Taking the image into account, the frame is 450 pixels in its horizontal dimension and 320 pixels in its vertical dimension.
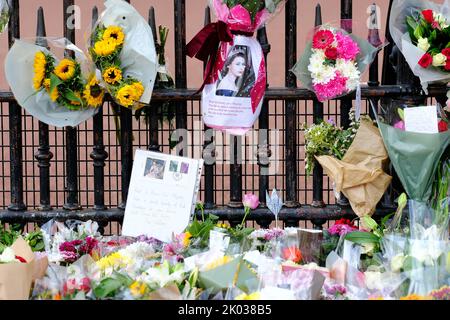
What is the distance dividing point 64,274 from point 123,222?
0.95 metres

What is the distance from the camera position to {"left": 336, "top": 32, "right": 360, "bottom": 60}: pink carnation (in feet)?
11.0

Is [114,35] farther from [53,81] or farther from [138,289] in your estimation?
[138,289]

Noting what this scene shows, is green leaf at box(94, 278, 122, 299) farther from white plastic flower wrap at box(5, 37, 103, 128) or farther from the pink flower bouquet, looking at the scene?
the pink flower bouquet

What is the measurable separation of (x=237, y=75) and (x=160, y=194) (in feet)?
1.89

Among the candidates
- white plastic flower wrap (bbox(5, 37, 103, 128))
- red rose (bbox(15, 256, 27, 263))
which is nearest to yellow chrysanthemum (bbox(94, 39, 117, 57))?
white plastic flower wrap (bbox(5, 37, 103, 128))

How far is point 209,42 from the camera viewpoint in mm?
3367

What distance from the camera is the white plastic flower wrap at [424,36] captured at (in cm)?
323

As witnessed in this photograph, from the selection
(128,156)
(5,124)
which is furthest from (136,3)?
(128,156)

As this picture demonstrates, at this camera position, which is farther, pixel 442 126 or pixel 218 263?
pixel 442 126

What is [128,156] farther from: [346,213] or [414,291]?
[414,291]

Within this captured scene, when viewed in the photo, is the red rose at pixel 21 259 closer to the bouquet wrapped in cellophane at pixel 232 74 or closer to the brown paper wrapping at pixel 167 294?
the brown paper wrapping at pixel 167 294

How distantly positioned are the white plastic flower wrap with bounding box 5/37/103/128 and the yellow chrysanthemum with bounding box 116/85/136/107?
0.13 metres

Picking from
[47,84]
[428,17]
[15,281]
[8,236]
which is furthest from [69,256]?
[428,17]
